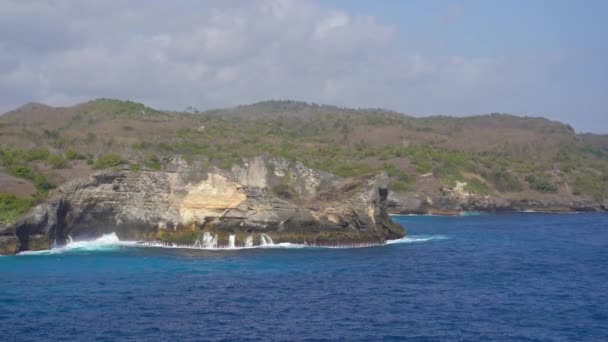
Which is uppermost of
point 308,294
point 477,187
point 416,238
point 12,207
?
point 477,187

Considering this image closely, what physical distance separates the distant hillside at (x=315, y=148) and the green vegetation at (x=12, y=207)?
2.50 metres

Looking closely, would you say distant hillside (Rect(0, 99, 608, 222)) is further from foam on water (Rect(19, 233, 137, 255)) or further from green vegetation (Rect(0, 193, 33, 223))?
foam on water (Rect(19, 233, 137, 255))

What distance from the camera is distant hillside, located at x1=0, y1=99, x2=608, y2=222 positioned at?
255 ft

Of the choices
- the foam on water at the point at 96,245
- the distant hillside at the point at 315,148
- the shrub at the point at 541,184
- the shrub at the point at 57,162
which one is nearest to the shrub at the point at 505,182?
the distant hillside at the point at 315,148

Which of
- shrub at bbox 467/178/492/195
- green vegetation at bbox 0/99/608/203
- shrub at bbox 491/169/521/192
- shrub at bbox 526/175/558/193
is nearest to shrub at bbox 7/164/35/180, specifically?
green vegetation at bbox 0/99/608/203

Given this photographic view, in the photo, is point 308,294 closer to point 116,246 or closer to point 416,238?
point 116,246

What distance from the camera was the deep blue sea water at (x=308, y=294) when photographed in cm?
2806

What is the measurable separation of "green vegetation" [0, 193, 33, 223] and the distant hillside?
250cm

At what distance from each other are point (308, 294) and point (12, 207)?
26014 mm

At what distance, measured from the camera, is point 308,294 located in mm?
34969

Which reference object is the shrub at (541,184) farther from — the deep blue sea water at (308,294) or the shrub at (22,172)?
the shrub at (22,172)

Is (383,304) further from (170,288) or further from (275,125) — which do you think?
(275,125)

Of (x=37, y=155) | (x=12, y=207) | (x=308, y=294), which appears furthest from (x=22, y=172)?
(x=308, y=294)

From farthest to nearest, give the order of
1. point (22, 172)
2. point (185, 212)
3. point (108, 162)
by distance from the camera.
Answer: point (108, 162)
point (22, 172)
point (185, 212)
